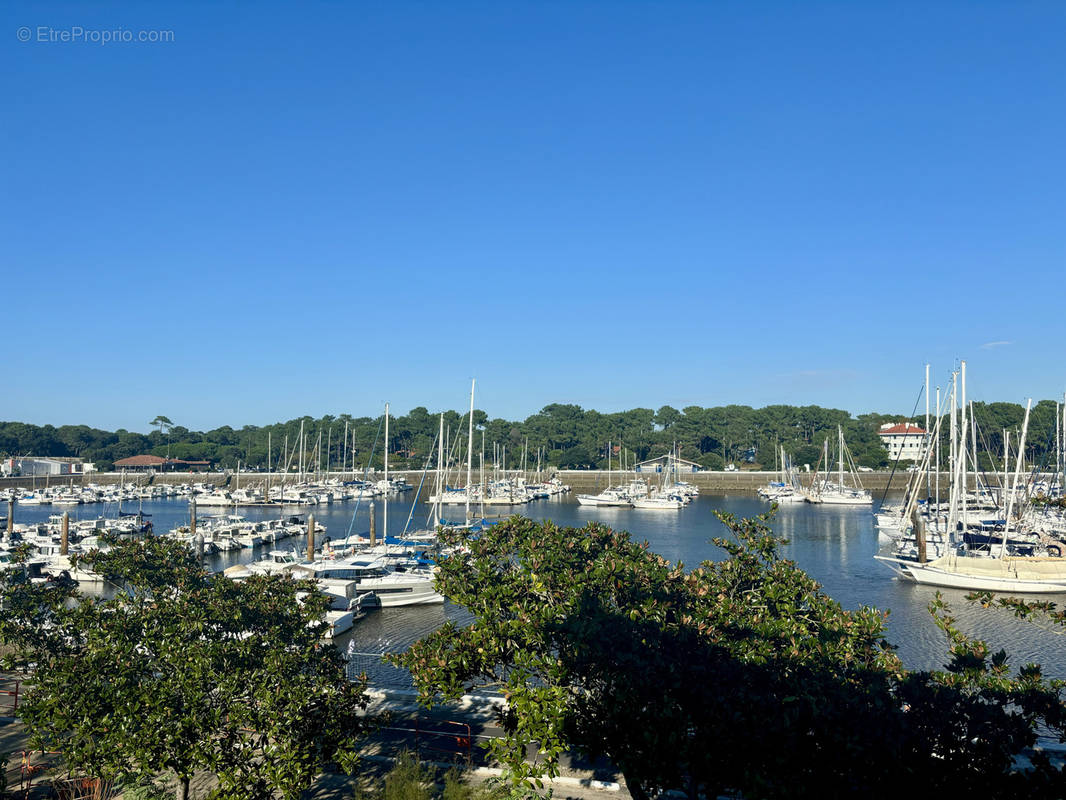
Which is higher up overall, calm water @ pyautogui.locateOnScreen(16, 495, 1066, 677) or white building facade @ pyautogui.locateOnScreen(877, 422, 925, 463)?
white building facade @ pyautogui.locateOnScreen(877, 422, 925, 463)

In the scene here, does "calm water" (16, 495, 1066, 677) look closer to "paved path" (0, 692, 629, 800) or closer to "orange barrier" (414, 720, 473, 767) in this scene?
"paved path" (0, 692, 629, 800)

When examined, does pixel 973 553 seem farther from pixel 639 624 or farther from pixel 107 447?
pixel 107 447

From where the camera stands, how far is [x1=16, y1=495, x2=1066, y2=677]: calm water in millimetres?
42094

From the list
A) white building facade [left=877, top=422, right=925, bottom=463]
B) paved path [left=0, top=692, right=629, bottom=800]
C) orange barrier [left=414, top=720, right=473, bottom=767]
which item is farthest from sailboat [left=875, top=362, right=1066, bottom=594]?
white building facade [left=877, top=422, right=925, bottom=463]

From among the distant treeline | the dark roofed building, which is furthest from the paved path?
the dark roofed building

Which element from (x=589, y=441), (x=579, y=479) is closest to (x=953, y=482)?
(x=579, y=479)

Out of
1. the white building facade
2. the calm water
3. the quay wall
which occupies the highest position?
the white building facade

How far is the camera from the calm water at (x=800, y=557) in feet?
138

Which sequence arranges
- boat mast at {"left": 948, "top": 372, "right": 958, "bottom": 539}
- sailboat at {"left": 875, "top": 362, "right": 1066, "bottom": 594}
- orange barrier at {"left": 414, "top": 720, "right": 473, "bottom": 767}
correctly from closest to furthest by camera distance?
orange barrier at {"left": 414, "top": 720, "right": 473, "bottom": 767} → sailboat at {"left": 875, "top": 362, "right": 1066, "bottom": 594} → boat mast at {"left": 948, "top": 372, "right": 958, "bottom": 539}

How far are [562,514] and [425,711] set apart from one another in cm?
8654

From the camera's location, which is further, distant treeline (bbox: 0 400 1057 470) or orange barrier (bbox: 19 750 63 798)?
distant treeline (bbox: 0 400 1057 470)

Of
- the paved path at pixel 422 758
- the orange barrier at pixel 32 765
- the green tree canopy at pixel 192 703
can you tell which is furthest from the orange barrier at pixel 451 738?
the orange barrier at pixel 32 765

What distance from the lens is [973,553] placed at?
197 feet

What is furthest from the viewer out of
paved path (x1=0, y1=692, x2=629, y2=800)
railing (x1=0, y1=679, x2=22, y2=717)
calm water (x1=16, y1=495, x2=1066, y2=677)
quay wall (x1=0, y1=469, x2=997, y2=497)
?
quay wall (x1=0, y1=469, x2=997, y2=497)
